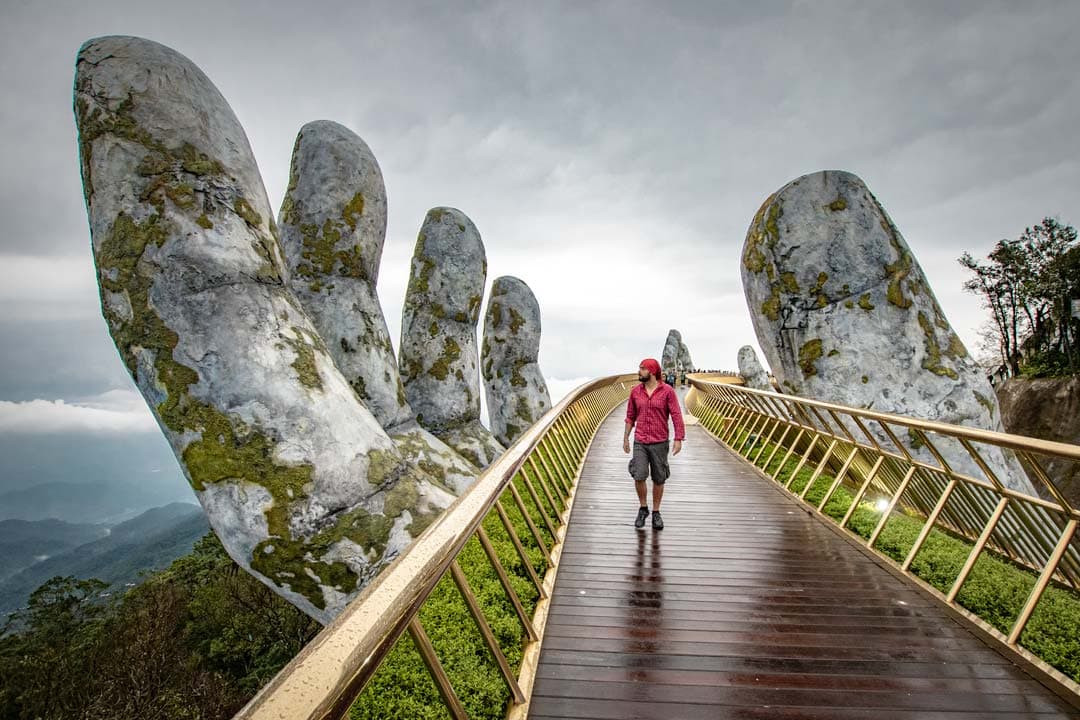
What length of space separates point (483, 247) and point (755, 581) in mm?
12989

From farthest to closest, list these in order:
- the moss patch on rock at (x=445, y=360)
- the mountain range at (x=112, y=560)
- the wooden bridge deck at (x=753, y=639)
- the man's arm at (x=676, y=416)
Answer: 1. the mountain range at (x=112, y=560)
2. the moss patch on rock at (x=445, y=360)
3. the man's arm at (x=676, y=416)
4. the wooden bridge deck at (x=753, y=639)

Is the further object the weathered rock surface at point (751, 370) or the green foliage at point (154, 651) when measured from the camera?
the weathered rock surface at point (751, 370)

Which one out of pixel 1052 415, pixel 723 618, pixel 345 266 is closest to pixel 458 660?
pixel 723 618

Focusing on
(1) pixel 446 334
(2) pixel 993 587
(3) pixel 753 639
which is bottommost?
(3) pixel 753 639

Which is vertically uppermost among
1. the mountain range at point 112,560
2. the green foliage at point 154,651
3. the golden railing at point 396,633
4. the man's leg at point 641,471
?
the golden railing at point 396,633

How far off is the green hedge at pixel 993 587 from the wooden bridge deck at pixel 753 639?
0.25 m

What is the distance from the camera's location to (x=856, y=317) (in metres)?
7.48

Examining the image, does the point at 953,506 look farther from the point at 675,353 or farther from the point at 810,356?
the point at 675,353

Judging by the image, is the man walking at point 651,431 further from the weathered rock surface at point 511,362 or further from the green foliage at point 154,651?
the green foliage at point 154,651

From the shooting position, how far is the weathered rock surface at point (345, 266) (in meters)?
9.84

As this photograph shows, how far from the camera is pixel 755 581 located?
4.16 meters

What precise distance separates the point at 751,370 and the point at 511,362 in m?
22.9

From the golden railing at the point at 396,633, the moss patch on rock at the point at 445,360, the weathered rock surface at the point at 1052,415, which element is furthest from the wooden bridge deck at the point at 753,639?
the weathered rock surface at the point at 1052,415

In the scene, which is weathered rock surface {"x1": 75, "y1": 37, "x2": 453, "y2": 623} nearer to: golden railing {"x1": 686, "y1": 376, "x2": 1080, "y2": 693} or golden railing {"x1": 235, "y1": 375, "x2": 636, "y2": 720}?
golden railing {"x1": 235, "y1": 375, "x2": 636, "y2": 720}
